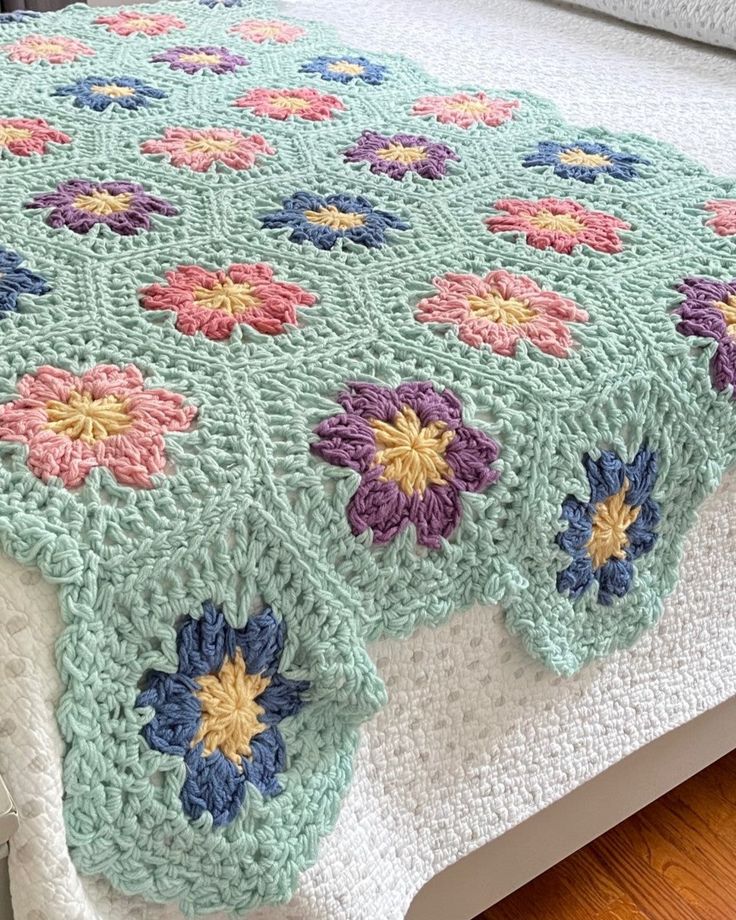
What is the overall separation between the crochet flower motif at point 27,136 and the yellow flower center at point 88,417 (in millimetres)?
602

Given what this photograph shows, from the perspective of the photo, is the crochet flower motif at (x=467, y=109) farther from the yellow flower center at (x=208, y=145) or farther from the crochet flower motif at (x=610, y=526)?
the crochet flower motif at (x=610, y=526)

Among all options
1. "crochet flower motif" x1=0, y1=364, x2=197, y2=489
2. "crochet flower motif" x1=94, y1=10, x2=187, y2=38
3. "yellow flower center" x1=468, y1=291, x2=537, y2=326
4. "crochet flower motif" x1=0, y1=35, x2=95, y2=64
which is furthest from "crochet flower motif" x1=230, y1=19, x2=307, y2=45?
"crochet flower motif" x1=0, y1=364, x2=197, y2=489

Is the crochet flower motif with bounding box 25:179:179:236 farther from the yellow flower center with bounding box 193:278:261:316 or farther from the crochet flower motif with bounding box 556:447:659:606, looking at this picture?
the crochet flower motif with bounding box 556:447:659:606

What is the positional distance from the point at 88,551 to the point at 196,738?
0.16 metres

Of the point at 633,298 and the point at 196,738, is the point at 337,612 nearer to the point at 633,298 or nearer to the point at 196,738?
the point at 196,738

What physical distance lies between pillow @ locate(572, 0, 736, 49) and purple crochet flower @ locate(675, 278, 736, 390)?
3.45 feet

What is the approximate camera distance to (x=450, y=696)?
880 millimetres

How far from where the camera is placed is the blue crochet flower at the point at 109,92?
1468 millimetres

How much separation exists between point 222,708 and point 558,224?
69cm

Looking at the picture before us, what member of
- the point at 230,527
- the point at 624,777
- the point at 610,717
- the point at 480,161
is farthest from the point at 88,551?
the point at 480,161

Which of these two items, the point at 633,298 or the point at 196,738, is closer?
the point at 196,738

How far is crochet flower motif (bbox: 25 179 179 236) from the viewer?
111 centimetres

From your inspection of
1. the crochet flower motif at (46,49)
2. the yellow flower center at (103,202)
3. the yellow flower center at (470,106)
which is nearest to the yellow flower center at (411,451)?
the yellow flower center at (103,202)

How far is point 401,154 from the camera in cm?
135
